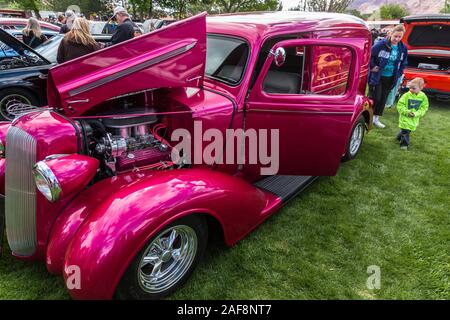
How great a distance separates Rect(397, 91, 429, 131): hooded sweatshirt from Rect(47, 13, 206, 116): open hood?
153 inches

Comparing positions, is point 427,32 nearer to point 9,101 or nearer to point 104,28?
point 9,101

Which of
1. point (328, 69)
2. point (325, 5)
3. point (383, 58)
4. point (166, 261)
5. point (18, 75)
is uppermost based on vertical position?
point (325, 5)

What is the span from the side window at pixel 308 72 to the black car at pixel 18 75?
4.11 meters

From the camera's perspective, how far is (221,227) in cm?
257

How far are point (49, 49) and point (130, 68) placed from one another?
5.02m

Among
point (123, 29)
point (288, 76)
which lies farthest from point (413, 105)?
point (123, 29)

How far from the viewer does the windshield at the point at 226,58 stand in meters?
3.18

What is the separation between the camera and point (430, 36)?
8477mm

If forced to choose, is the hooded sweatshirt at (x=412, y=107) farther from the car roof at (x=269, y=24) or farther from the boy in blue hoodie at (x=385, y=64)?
the car roof at (x=269, y=24)

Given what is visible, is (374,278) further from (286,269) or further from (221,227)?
(221,227)
